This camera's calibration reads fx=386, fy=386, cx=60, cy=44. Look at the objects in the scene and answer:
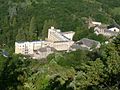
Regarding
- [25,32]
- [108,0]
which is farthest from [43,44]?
[108,0]

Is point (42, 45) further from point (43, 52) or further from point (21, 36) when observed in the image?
point (21, 36)

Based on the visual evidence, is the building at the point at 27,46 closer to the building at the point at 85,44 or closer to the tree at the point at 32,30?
the building at the point at 85,44

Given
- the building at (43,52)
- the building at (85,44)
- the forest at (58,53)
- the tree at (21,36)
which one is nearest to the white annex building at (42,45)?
the building at (43,52)

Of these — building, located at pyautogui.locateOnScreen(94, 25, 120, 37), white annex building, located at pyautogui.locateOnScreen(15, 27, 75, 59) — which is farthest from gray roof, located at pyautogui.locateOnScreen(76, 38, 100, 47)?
building, located at pyautogui.locateOnScreen(94, 25, 120, 37)

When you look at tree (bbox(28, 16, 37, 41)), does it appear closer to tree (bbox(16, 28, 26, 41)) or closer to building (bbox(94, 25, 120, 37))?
tree (bbox(16, 28, 26, 41))

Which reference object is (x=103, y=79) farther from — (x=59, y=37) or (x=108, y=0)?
(x=108, y=0)

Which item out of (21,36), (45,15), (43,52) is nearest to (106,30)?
(21,36)
